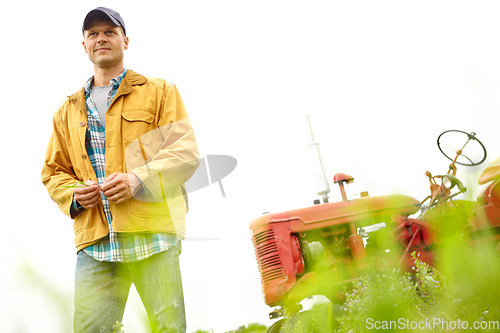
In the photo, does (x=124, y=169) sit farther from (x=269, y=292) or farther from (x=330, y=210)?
(x=330, y=210)

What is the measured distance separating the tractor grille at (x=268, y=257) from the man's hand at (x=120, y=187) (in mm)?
1637

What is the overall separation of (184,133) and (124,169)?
29 cm

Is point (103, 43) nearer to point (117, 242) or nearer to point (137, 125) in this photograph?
point (137, 125)

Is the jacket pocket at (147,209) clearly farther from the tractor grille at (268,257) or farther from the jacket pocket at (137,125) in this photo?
the tractor grille at (268,257)

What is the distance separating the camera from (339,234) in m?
3.53

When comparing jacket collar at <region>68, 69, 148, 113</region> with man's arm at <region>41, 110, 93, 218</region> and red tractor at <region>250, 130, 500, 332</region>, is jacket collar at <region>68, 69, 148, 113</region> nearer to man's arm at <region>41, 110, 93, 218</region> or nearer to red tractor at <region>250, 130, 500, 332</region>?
man's arm at <region>41, 110, 93, 218</region>

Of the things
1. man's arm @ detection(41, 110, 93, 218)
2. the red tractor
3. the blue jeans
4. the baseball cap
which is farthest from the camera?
the red tractor

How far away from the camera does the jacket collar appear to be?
212 centimetres

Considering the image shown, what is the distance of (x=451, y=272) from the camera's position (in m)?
0.82

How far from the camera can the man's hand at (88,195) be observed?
6.24ft

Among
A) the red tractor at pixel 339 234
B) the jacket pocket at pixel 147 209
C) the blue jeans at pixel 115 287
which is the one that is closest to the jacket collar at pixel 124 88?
the jacket pocket at pixel 147 209

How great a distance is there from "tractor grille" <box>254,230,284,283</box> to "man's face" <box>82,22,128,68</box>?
1703 mm

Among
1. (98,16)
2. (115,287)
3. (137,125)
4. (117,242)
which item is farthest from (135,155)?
(98,16)

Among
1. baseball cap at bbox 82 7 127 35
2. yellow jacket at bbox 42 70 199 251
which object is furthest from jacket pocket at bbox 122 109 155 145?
baseball cap at bbox 82 7 127 35
